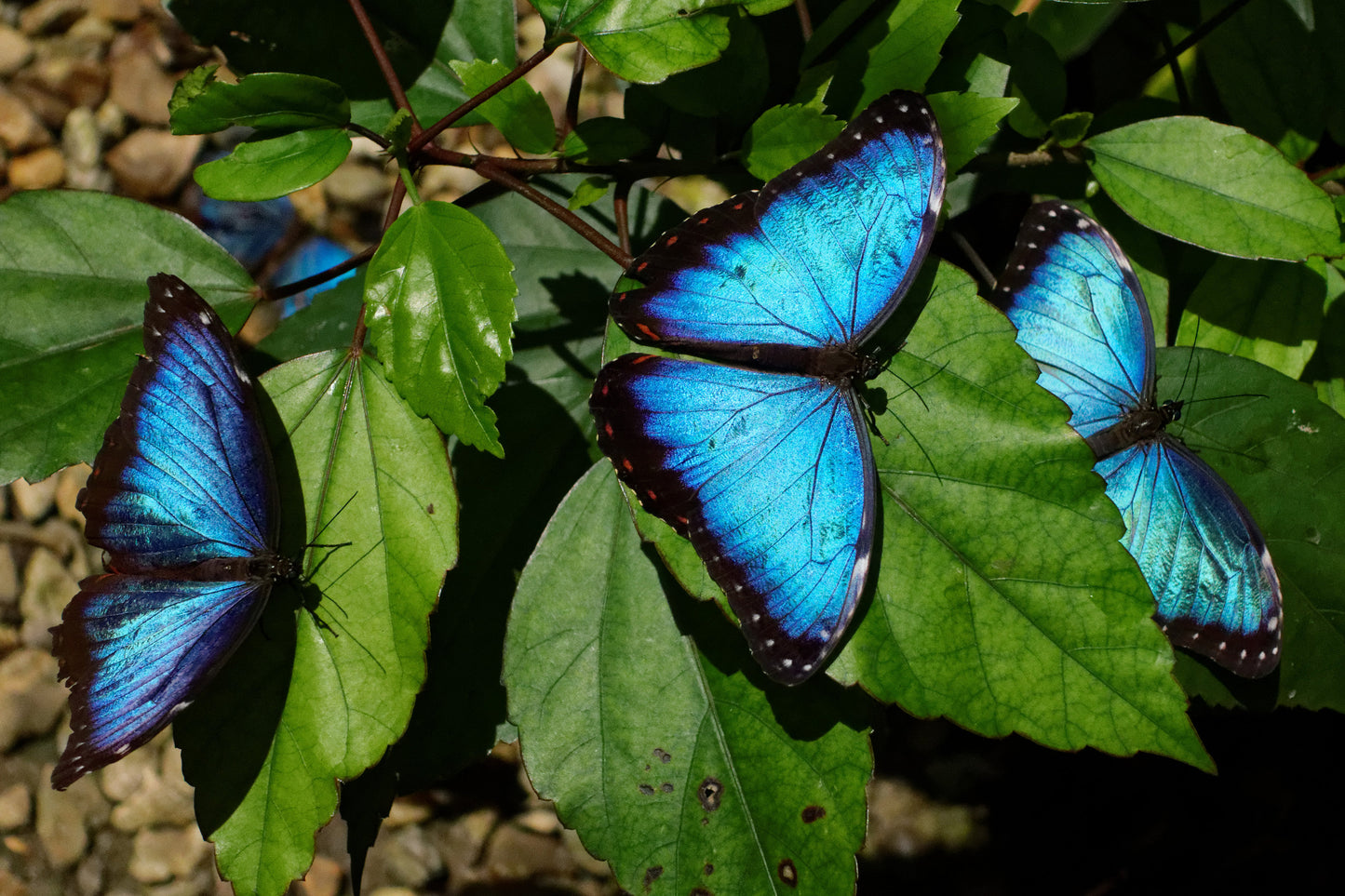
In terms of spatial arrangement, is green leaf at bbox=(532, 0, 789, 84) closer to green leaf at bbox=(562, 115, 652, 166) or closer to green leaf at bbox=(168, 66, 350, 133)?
green leaf at bbox=(562, 115, 652, 166)

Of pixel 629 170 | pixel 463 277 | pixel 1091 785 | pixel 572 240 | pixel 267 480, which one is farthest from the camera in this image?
pixel 1091 785

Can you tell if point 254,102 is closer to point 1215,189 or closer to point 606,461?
point 606,461

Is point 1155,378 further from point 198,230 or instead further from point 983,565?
point 198,230

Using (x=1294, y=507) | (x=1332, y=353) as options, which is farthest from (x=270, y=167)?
(x=1332, y=353)

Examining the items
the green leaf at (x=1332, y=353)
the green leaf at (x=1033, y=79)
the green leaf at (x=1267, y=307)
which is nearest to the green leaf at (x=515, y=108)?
the green leaf at (x=1033, y=79)

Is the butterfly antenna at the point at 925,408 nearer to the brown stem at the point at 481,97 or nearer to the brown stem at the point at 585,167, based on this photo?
the brown stem at the point at 585,167

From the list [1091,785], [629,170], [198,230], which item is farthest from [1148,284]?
[198,230]

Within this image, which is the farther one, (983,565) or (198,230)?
(198,230)
